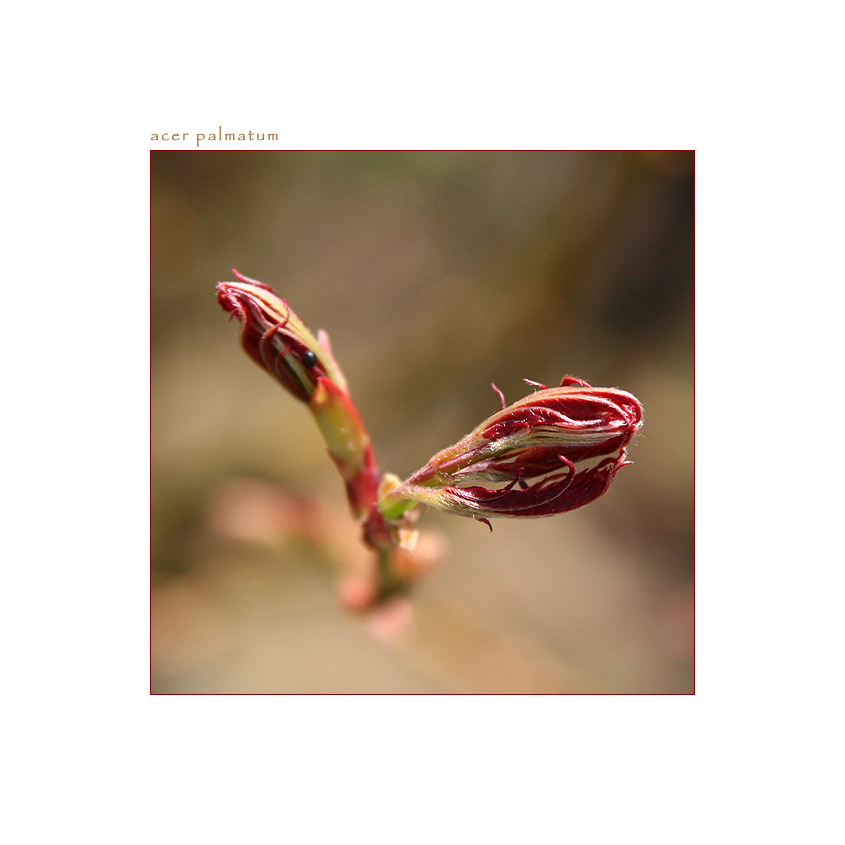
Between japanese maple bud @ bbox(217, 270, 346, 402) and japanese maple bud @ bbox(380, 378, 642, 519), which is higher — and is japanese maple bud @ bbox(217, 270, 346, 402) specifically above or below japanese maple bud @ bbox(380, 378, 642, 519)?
above

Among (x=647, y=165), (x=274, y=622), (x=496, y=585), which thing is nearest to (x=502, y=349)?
(x=647, y=165)

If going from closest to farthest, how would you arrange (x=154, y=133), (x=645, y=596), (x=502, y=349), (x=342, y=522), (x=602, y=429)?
(x=602, y=429)
(x=154, y=133)
(x=342, y=522)
(x=502, y=349)
(x=645, y=596)

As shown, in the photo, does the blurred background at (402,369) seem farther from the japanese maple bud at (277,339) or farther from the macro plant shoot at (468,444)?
the japanese maple bud at (277,339)

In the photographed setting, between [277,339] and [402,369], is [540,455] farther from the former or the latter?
[402,369]

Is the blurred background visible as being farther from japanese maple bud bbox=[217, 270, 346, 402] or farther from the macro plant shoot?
japanese maple bud bbox=[217, 270, 346, 402]

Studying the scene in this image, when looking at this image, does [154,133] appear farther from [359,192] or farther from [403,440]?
[403,440]

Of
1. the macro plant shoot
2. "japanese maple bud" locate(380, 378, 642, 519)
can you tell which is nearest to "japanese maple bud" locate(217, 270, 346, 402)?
the macro plant shoot
